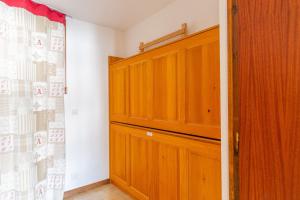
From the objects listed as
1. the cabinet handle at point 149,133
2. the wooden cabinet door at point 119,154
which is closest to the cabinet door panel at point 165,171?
the cabinet handle at point 149,133

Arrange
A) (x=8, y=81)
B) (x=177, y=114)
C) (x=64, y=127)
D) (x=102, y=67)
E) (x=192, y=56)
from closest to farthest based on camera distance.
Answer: (x=192, y=56), (x=177, y=114), (x=8, y=81), (x=64, y=127), (x=102, y=67)

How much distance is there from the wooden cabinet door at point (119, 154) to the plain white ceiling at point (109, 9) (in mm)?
1575

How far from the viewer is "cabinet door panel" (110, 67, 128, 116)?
243 centimetres

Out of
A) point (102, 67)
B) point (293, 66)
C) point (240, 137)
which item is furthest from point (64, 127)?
point (293, 66)

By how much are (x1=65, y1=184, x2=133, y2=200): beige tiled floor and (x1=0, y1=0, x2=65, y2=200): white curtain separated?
1.03ft

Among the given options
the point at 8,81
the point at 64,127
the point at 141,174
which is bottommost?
the point at 141,174

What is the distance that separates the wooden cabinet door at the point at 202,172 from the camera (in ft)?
4.29

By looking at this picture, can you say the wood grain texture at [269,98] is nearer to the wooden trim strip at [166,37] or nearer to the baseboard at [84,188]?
the wooden trim strip at [166,37]

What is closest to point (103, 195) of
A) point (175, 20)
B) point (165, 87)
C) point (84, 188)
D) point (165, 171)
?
point (84, 188)

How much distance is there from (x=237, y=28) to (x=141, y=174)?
190cm

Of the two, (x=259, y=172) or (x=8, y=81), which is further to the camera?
(x=8, y=81)

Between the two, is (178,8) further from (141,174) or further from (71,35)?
(141,174)

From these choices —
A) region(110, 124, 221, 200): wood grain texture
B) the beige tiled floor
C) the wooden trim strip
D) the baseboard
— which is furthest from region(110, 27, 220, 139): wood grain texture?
the baseboard

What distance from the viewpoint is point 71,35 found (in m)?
2.44
